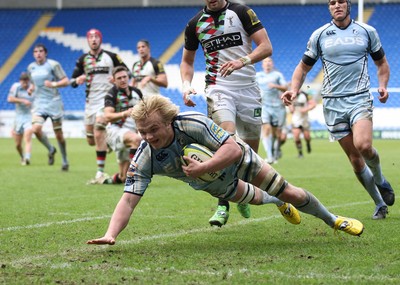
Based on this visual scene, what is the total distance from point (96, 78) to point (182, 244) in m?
8.59

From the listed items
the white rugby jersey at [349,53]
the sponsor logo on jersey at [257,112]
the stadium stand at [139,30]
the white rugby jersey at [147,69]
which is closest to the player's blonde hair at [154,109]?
the sponsor logo on jersey at [257,112]

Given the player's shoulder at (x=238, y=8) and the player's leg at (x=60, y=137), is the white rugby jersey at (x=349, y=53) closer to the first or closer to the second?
the player's shoulder at (x=238, y=8)

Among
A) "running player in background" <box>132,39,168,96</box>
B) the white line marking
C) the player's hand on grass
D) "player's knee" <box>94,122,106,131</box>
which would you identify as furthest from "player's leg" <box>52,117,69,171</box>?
the player's hand on grass

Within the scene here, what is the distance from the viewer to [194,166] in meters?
5.68

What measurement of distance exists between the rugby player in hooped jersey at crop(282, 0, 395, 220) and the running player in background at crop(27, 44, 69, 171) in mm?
8863

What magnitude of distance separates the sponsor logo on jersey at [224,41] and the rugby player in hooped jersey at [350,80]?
750 millimetres

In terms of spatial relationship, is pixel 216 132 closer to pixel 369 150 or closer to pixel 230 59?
pixel 230 59

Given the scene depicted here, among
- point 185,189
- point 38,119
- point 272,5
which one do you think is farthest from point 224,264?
point 272,5

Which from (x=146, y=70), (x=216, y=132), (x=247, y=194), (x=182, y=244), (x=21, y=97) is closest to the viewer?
(x=216, y=132)

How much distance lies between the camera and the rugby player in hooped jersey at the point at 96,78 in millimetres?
14148

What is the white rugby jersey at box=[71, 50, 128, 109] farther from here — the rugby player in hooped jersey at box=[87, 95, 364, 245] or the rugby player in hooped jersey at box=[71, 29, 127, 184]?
the rugby player in hooped jersey at box=[87, 95, 364, 245]

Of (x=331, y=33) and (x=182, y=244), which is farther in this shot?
(x=331, y=33)

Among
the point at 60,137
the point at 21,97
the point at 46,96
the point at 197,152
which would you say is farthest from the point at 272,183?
the point at 21,97

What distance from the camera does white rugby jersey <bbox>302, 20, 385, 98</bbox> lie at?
8.26m
